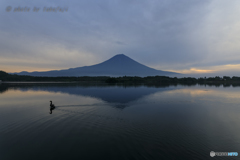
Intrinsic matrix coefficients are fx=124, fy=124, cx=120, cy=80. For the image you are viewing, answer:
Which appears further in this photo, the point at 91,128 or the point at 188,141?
the point at 91,128

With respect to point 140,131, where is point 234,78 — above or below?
above

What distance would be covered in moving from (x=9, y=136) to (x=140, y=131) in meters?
9.65

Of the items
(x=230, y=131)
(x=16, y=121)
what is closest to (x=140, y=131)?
(x=230, y=131)

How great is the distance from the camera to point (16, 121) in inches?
475

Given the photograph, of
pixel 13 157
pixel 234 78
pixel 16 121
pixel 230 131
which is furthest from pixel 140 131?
pixel 234 78

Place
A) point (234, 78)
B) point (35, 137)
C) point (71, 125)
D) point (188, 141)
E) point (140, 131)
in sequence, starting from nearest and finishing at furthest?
point (188, 141) < point (35, 137) < point (140, 131) < point (71, 125) < point (234, 78)

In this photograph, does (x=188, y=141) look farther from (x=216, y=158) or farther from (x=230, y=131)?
(x=230, y=131)

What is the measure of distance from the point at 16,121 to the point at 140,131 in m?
11.9

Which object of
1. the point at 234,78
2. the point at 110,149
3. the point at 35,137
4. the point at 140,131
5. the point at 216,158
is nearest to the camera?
the point at 216,158

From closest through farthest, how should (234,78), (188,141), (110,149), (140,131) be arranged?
1. (110,149)
2. (188,141)
3. (140,131)
4. (234,78)

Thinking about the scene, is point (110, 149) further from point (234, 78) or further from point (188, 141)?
point (234, 78)

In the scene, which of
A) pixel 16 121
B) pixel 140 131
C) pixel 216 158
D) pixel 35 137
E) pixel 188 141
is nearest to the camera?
pixel 216 158

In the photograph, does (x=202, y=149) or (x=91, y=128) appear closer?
(x=202, y=149)

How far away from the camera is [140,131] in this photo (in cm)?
979
